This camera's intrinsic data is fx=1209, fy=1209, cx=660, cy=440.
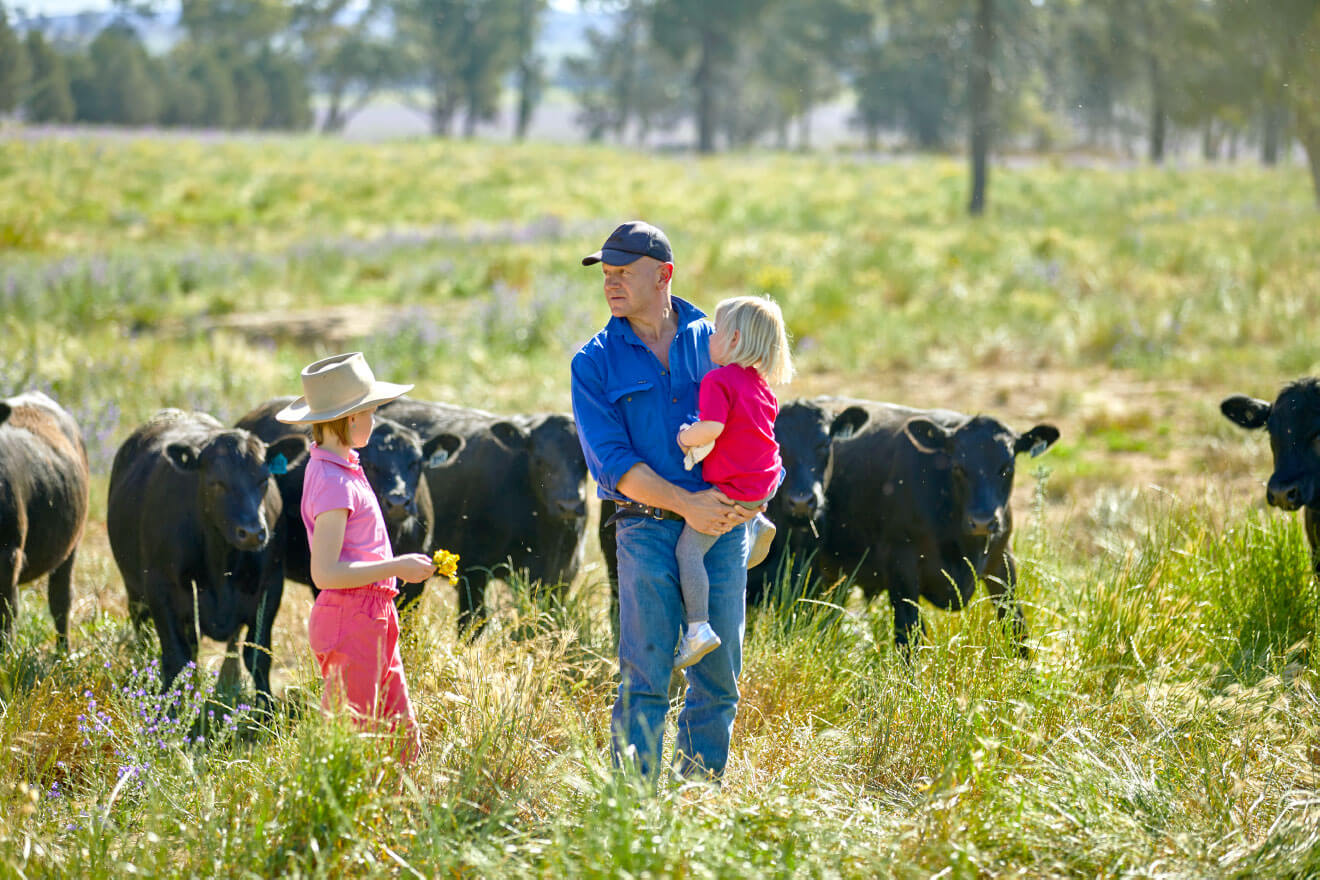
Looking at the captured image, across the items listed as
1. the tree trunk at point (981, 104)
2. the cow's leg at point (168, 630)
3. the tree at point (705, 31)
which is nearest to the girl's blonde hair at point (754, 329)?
the cow's leg at point (168, 630)

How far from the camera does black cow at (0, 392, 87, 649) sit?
20.9 ft

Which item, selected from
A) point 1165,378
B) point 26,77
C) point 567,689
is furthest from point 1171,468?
point 26,77

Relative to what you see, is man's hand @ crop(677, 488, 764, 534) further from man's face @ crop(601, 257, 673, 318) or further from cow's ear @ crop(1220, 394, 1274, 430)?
cow's ear @ crop(1220, 394, 1274, 430)

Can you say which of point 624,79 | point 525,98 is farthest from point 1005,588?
point 624,79

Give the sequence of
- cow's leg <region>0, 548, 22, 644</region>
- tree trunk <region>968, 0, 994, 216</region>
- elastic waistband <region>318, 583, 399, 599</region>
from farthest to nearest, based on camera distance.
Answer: tree trunk <region>968, 0, 994, 216</region> < cow's leg <region>0, 548, 22, 644</region> < elastic waistband <region>318, 583, 399, 599</region>

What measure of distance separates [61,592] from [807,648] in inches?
184

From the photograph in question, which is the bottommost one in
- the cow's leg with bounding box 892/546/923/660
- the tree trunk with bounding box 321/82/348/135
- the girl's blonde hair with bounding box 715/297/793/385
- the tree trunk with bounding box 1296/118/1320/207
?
the cow's leg with bounding box 892/546/923/660

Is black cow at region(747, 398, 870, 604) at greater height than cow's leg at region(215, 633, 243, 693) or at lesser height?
greater

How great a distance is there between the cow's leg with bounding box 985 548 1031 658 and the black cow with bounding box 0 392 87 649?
4973 mm

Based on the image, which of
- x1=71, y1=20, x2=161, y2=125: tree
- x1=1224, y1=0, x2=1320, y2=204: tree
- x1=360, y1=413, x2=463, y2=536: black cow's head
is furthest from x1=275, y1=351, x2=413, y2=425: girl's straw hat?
x1=71, y1=20, x2=161, y2=125: tree

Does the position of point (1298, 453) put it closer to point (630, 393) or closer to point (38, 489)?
point (630, 393)

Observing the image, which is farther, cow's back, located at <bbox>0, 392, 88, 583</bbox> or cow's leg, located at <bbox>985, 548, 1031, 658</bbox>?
cow's back, located at <bbox>0, 392, 88, 583</bbox>

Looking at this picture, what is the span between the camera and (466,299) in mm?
19766

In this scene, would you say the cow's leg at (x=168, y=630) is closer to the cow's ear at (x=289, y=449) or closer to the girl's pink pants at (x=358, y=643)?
the cow's ear at (x=289, y=449)
